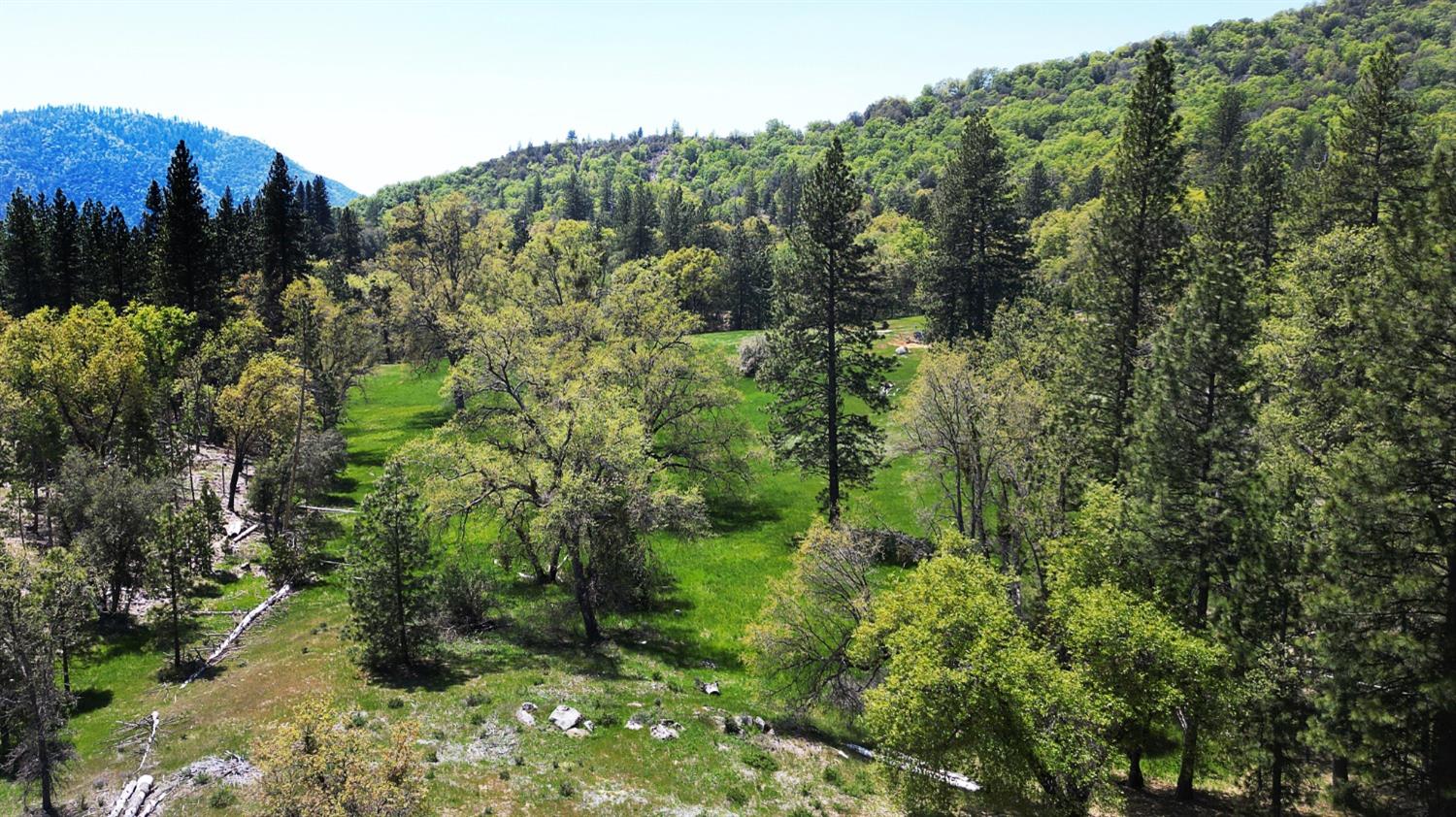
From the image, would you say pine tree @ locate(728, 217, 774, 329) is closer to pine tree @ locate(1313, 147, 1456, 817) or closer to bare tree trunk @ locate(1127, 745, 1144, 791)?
bare tree trunk @ locate(1127, 745, 1144, 791)

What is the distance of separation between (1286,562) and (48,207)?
376 feet

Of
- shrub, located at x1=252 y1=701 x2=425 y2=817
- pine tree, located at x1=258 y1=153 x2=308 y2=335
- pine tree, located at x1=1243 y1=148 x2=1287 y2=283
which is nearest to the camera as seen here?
shrub, located at x1=252 y1=701 x2=425 y2=817

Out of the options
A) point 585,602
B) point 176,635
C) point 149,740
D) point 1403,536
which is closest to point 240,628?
point 176,635

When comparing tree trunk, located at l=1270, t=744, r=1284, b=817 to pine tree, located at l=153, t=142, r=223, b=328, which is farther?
pine tree, located at l=153, t=142, r=223, b=328

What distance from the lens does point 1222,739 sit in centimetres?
2077

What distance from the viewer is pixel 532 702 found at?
995 inches

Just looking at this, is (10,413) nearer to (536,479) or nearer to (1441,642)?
(536,479)

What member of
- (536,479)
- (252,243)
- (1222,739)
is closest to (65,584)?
(536,479)

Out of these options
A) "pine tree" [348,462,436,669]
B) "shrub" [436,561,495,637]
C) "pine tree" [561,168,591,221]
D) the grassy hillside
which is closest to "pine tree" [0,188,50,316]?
the grassy hillside

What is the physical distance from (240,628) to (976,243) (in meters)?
60.7

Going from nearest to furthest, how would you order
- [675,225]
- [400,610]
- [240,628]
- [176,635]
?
1. [400,610]
2. [176,635]
3. [240,628]
4. [675,225]

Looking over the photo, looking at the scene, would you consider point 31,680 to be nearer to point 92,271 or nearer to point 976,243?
point 976,243

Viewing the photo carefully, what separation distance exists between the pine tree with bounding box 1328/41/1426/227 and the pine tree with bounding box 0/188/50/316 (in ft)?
331

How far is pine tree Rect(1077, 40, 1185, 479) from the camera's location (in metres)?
33.7
